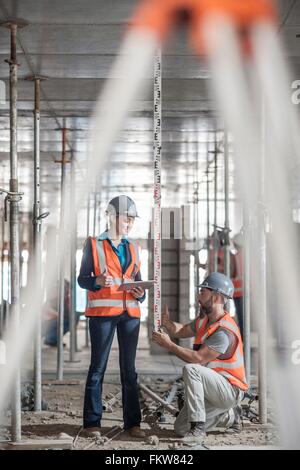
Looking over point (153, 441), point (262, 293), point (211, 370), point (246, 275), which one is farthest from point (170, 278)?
point (153, 441)

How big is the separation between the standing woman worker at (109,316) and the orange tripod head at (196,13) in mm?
1261

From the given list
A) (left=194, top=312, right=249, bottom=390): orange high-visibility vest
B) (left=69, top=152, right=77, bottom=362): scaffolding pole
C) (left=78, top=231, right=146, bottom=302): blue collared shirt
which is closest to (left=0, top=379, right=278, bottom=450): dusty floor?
(left=194, top=312, right=249, bottom=390): orange high-visibility vest

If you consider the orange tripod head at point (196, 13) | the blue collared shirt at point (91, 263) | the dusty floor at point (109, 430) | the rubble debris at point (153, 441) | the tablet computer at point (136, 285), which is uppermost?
the orange tripod head at point (196, 13)

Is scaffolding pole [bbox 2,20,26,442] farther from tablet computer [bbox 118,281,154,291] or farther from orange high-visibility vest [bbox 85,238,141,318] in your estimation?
tablet computer [bbox 118,281,154,291]

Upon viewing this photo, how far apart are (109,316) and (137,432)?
849 mm

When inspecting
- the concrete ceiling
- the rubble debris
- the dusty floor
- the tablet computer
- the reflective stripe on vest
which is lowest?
the dusty floor

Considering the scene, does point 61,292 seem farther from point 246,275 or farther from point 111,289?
point 111,289

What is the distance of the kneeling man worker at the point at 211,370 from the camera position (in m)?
5.46

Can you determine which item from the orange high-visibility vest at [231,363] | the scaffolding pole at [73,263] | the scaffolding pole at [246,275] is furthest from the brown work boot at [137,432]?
the scaffolding pole at [73,263]

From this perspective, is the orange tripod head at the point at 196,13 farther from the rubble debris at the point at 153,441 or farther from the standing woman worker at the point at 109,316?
the rubble debris at the point at 153,441

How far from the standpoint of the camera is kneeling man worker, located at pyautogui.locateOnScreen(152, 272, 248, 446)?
17.9 ft

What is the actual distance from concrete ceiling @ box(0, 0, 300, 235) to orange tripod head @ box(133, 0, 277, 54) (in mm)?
103

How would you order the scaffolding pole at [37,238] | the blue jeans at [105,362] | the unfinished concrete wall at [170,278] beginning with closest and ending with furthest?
1. the blue jeans at [105,362]
2. the scaffolding pole at [37,238]
3. the unfinished concrete wall at [170,278]

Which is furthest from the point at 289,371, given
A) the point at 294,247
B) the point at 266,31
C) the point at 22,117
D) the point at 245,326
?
the point at 266,31
